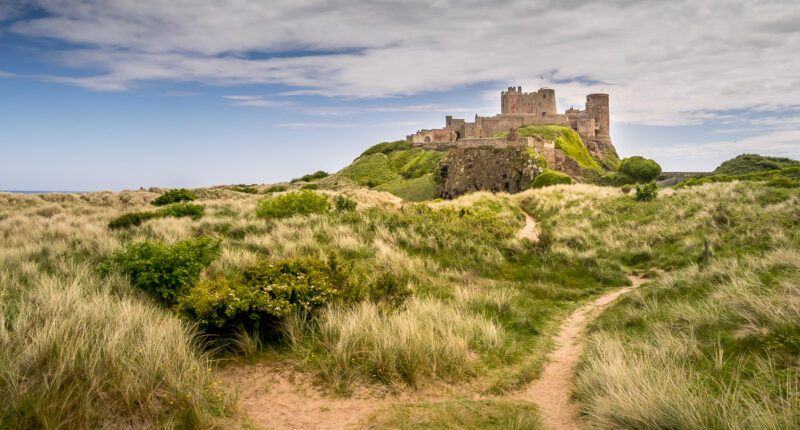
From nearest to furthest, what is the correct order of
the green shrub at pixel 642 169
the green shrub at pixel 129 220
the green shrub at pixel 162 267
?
1. the green shrub at pixel 162 267
2. the green shrub at pixel 129 220
3. the green shrub at pixel 642 169

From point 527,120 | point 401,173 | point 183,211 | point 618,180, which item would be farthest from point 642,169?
point 183,211

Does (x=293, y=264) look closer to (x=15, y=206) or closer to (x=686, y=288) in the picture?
(x=686, y=288)

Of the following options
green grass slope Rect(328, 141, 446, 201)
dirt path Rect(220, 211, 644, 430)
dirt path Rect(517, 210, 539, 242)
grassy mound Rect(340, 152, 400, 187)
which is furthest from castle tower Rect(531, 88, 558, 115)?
dirt path Rect(220, 211, 644, 430)

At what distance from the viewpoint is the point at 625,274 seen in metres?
11.7

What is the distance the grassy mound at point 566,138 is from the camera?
2874 inches

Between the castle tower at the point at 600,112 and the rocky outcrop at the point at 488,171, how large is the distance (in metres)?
67.1

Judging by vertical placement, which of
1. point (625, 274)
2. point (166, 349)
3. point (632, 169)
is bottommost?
point (625, 274)

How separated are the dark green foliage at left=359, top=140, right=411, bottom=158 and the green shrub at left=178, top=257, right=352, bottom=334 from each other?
7672cm

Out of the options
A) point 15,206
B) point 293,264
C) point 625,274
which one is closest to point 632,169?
point 625,274

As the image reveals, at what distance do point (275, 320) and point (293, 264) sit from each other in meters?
1.33

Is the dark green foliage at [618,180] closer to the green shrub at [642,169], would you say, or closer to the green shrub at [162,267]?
the green shrub at [642,169]

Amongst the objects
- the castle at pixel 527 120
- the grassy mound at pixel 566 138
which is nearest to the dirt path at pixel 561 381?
the grassy mound at pixel 566 138

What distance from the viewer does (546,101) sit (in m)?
93.2

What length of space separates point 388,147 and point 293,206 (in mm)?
69033
